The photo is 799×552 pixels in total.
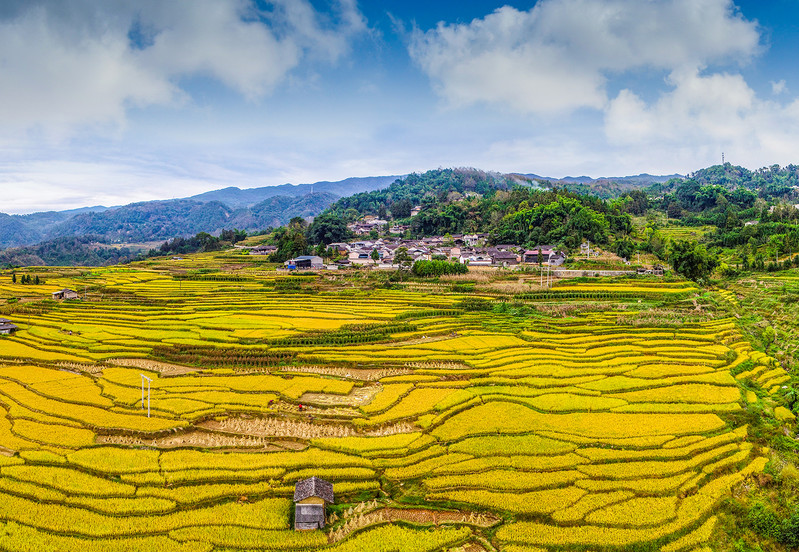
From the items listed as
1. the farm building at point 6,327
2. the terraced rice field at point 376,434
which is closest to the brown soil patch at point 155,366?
the terraced rice field at point 376,434

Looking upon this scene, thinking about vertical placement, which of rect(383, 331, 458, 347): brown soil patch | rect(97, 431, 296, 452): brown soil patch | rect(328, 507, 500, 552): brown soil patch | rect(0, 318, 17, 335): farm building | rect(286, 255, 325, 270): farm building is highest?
rect(286, 255, 325, 270): farm building

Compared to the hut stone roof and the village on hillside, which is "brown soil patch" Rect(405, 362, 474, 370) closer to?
the hut stone roof

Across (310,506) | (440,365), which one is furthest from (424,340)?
(310,506)

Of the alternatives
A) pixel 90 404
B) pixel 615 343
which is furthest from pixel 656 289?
pixel 90 404

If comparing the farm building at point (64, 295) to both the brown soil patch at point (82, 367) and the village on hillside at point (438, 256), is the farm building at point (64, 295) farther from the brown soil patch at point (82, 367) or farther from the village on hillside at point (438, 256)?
the village on hillside at point (438, 256)

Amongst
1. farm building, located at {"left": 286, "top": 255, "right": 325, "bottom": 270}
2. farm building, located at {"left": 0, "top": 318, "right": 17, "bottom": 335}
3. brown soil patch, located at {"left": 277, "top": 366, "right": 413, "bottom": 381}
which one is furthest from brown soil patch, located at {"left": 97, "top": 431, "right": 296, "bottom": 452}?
farm building, located at {"left": 286, "top": 255, "right": 325, "bottom": 270}

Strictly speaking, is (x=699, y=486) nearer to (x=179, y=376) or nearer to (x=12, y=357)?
(x=179, y=376)

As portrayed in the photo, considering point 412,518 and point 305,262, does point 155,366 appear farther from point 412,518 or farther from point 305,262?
point 305,262
